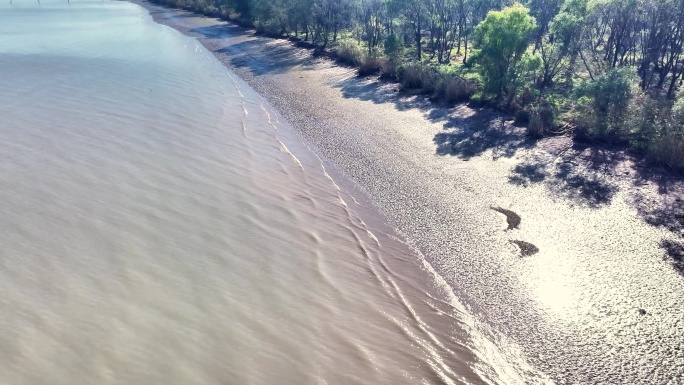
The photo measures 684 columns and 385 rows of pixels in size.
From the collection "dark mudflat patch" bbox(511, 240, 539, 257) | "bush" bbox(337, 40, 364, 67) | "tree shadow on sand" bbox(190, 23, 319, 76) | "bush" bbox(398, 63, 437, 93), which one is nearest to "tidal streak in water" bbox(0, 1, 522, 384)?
"dark mudflat patch" bbox(511, 240, 539, 257)

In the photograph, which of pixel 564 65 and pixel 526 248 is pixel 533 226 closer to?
pixel 526 248

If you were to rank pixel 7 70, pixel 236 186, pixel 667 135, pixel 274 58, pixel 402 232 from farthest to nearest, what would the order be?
1. pixel 274 58
2. pixel 7 70
3. pixel 667 135
4. pixel 236 186
5. pixel 402 232

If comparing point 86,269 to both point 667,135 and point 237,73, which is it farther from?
point 237,73

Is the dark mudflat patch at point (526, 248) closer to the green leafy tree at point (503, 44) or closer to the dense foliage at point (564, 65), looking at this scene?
the dense foliage at point (564, 65)

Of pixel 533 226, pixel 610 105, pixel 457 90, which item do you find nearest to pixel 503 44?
pixel 457 90

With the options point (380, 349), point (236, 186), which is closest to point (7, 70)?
point (236, 186)

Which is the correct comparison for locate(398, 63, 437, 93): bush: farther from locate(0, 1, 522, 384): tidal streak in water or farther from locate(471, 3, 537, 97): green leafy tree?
locate(0, 1, 522, 384): tidal streak in water

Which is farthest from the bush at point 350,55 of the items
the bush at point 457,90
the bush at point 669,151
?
the bush at point 669,151
